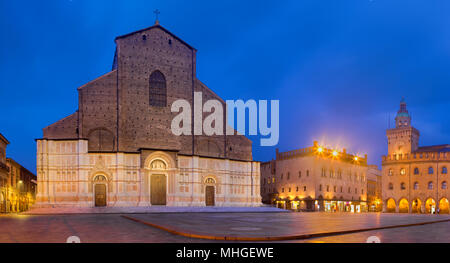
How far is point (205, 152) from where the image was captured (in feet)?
149

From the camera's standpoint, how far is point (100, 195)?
38.7 meters

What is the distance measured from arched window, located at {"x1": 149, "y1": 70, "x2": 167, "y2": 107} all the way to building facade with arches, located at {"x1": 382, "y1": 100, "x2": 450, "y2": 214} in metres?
48.8

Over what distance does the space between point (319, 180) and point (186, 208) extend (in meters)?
28.6

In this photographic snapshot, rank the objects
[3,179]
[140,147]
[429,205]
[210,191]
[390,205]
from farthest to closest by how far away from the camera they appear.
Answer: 1. [390,205]
2. [429,205]
3. [3,179]
4. [210,191]
5. [140,147]

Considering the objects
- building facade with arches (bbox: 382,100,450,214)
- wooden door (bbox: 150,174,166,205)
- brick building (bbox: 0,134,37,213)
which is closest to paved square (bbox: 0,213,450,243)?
wooden door (bbox: 150,174,166,205)

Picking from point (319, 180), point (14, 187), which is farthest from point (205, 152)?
point (14, 187)

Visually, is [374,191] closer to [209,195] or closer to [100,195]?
[209,195]

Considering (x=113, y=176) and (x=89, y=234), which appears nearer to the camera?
(x=89, y=234)

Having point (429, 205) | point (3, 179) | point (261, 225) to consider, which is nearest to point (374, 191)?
point (429, 205)

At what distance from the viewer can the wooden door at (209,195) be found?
44.6 meters

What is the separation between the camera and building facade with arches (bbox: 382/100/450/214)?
209 feet

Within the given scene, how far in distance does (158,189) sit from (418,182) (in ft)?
164

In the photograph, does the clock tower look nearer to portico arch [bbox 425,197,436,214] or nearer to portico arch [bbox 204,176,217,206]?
portico arch [bbox 425,197,436,214]
